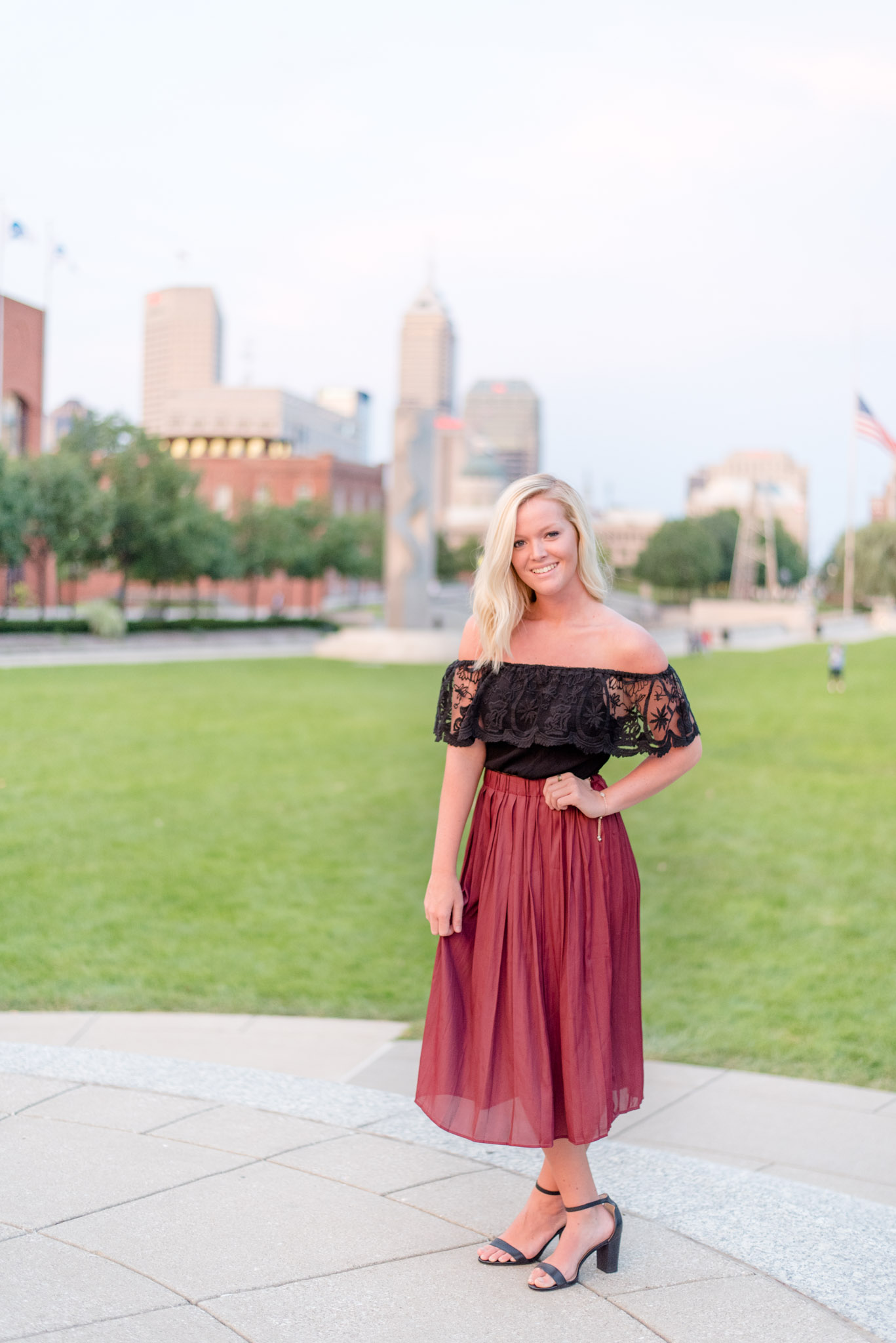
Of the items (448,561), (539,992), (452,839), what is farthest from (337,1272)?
(448,561)

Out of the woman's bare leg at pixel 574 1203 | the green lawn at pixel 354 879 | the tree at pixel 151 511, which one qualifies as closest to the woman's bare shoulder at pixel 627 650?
the woman's bare leg at pixel 574 1203

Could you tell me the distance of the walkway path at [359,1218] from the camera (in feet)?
9.89

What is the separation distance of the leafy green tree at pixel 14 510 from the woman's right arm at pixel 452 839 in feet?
107

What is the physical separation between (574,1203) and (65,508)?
3592 cm

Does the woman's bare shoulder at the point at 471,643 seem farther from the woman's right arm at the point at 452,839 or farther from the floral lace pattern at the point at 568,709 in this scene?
the woman's right arm at the point at 452,839

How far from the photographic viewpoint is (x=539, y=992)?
3301 mm

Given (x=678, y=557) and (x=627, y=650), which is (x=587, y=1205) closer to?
(x=627, y=650)

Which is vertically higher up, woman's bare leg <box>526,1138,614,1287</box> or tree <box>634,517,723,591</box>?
tree <box>634,517,723,591</box>

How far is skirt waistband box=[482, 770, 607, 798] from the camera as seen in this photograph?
3367 mm

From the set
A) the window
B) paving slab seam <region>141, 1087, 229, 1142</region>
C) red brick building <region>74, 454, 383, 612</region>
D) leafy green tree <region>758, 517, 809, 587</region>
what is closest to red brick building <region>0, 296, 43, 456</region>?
the window

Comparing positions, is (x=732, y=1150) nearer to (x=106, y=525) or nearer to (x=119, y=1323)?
(x=119, y=1323)

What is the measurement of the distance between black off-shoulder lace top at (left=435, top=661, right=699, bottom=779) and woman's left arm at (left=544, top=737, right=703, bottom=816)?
0.04 m

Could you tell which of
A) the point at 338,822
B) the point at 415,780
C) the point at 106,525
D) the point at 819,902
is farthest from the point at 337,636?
the point at 819,902

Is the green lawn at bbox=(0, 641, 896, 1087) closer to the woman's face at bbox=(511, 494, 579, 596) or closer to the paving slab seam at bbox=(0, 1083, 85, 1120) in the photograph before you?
the paving slab seam at bbox=(0, 1083, 85, 1120)
